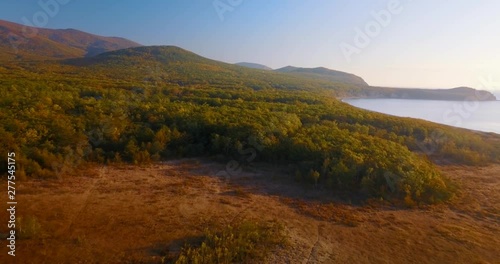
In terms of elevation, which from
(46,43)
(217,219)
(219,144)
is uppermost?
(46,43)

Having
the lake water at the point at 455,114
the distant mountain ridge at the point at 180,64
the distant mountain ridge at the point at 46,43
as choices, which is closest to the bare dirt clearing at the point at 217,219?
the lake water at the point at 455,114

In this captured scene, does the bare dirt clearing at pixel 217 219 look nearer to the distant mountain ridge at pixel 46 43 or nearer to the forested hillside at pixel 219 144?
the forested hillside at pixel 219 144

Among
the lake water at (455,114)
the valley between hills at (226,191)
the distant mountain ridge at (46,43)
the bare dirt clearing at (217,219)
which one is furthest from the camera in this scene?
the distant mountain ridge at (46,43)

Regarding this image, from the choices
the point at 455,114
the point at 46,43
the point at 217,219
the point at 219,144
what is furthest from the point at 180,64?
the point at 217,219

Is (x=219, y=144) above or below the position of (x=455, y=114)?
below

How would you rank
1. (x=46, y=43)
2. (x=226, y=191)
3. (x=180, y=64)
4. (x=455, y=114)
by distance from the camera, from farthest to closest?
(x=46, y=43), (x=180, y=64), (x=455, y=114), (x=226, y=191)

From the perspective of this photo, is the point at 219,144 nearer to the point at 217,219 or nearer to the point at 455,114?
the point at 217,219

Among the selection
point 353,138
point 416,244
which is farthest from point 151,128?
point 416,244
